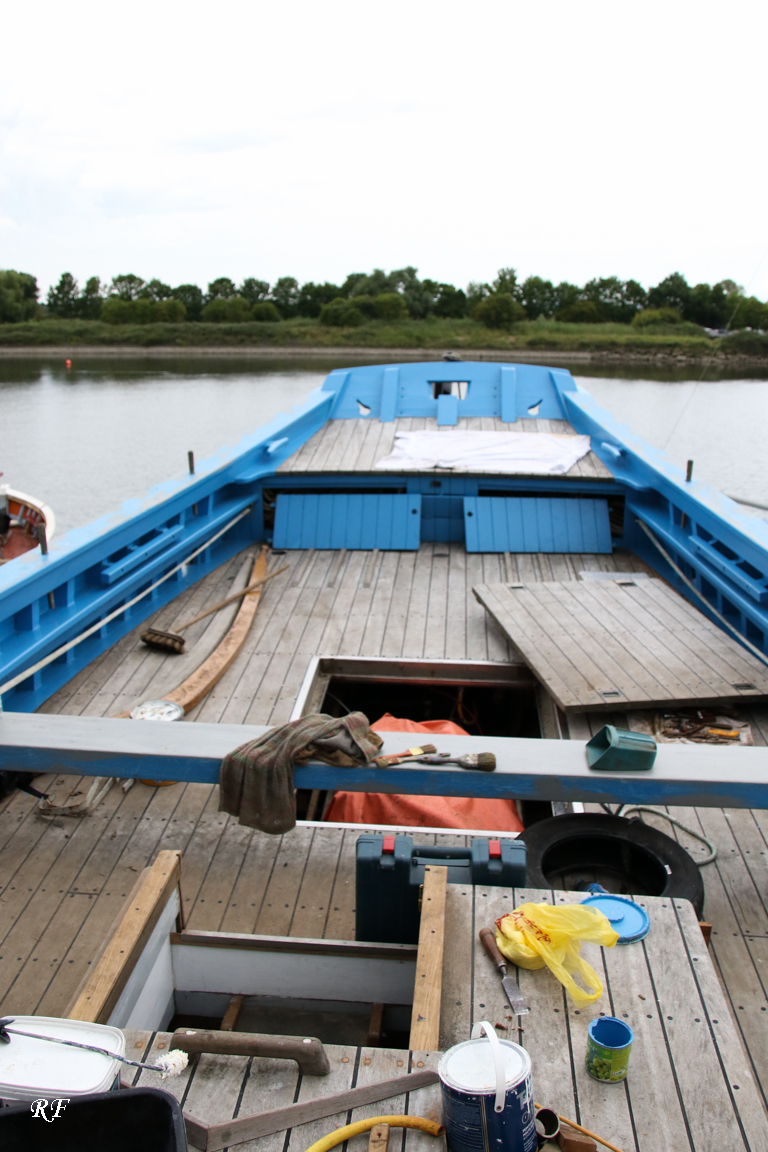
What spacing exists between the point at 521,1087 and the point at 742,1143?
0.46m

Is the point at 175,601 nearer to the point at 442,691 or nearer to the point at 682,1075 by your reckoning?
the point at 442,691

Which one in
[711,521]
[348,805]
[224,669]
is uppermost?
[711,521]

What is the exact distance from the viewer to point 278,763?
108 inches

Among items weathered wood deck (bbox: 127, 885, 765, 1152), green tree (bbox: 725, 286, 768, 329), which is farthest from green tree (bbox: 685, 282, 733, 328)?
weathered wood deck (bbox: 127, 885, 765, 1152)

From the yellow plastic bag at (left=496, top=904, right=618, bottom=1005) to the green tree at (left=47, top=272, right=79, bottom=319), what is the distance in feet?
224

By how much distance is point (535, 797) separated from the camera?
2773 mm

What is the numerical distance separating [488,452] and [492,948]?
515cm

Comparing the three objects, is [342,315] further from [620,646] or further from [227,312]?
[620,646]

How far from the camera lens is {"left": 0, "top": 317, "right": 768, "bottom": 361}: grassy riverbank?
1473 inches

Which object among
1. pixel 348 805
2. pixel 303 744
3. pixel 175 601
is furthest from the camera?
pixel 175 601

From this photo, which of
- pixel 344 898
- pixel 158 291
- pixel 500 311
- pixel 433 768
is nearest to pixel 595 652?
pixel 433 768

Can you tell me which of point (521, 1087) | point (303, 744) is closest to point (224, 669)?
point (303, 744)

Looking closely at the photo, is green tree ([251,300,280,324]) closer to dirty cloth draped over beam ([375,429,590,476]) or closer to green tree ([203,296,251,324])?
green tree ([203,296,251,324])

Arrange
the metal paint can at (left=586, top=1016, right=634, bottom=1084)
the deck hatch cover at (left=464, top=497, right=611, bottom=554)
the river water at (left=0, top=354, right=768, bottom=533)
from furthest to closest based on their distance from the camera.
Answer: the river water at (left=0, top=354, right=768, bottom=533) < the deck hatch cover at (left=464, top=497, right=611, bottom=554) < the metal paint can at (left=586, top=1016, right=634, bottom=1084)
